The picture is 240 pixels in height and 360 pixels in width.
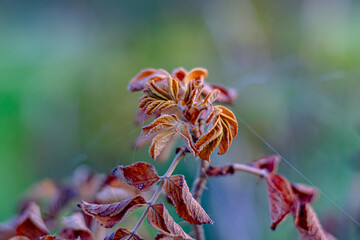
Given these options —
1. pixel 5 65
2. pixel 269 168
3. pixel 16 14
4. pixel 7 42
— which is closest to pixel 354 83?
pixel 269 168

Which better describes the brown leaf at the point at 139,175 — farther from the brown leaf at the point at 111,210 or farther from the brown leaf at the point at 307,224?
the brown leaf at the point at 307,224

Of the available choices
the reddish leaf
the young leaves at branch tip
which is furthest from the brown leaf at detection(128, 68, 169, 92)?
the reddish leaf

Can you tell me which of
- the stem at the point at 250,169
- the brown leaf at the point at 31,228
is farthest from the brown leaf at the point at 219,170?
the brown leaf at the point at 31,228

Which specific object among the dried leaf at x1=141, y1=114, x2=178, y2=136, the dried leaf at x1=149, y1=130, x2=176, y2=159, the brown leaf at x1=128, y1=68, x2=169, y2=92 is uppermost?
the brown leaf at x1=128, y1=68, x2=169, y2=92

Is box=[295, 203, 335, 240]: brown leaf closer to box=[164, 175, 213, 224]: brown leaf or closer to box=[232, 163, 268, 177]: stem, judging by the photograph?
box=[232, 163, 268, 177]: stem

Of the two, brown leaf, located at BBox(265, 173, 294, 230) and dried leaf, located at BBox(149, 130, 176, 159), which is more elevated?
dried leaf, located at BBox(149, 130, 176, 159)

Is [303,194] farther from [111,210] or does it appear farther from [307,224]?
[111,210]

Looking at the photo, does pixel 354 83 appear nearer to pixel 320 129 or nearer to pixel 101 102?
pixel 320 129
